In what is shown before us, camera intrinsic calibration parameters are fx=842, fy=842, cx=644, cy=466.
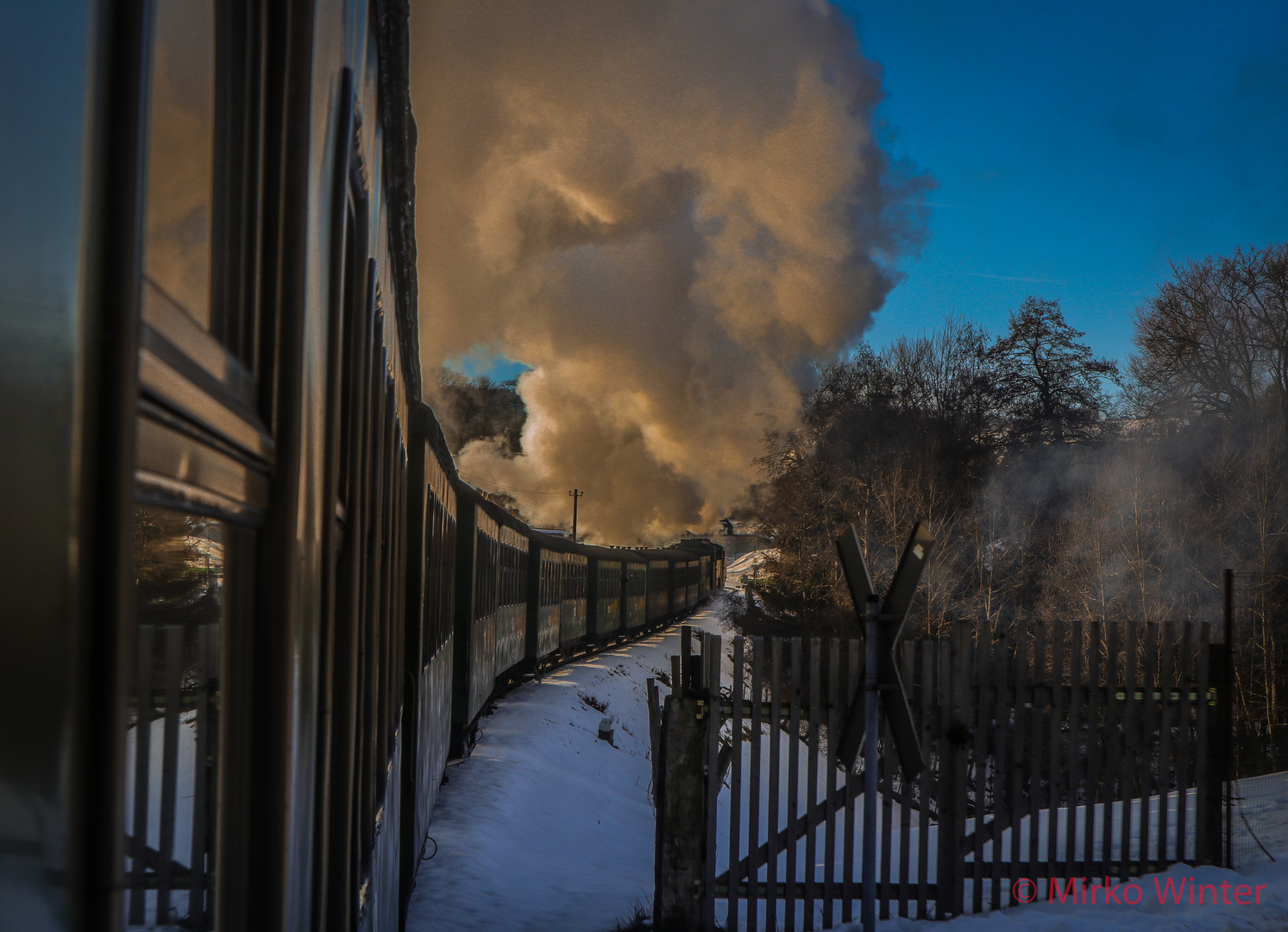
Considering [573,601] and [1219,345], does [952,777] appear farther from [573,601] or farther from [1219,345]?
[1219,345]

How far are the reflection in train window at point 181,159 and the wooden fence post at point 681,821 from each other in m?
4.75

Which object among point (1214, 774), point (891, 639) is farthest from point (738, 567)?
point (891, 639)

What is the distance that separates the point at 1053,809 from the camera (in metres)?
5.41

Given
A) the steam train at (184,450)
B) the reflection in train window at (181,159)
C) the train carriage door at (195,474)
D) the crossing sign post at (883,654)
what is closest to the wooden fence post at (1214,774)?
the crossing sign post at (883,654)

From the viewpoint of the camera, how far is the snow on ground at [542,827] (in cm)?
600

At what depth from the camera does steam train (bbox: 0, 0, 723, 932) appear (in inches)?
16.6

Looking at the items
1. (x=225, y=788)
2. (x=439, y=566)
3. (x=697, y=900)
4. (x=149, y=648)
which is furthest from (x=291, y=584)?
(x=439, y=566)

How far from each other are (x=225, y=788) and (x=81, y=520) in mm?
571

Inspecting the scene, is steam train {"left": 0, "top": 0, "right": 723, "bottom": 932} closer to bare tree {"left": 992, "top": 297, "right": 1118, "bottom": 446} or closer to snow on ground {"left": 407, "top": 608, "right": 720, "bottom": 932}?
snow on ground {"left": 407, "top": 608, "right": 720, "bottom": 932}

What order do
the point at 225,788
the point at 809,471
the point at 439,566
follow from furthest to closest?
the point at 809,471
the point at 439,566
the point at 225,788

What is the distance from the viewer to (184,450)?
714 mm

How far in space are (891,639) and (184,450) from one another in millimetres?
3915

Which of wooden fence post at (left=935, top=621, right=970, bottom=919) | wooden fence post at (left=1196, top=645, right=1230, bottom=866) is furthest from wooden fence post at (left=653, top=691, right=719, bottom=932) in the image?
wooden fence post at (left=1196, top=645, right=1230, bottom=866)

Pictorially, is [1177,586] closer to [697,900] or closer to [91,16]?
[697,900]
